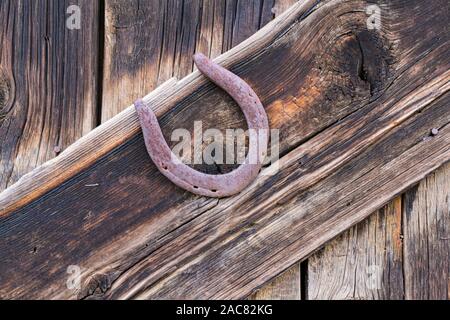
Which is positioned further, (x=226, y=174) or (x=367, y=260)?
(x=367, y=260)

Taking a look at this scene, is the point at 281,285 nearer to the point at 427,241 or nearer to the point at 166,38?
the point at 427,241

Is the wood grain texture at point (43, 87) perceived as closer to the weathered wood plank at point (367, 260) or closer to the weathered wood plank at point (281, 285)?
the weathered wood plank at point (281, 285)

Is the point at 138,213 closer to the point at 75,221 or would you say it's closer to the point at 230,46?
the point at 75,221

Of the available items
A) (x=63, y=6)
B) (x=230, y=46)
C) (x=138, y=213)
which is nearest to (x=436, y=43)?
(x=230, y=46)

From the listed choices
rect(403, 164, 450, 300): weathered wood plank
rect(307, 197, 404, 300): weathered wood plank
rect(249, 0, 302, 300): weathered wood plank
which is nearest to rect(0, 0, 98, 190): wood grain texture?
rect(249, 0, 302, 300): weathered wood plank

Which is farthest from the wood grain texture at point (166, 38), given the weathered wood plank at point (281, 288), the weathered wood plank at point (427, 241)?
the weathered wood plank at point (427, 241)

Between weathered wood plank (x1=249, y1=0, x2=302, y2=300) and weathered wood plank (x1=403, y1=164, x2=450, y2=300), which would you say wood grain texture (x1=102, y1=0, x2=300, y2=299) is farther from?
weathered wood plank (x1=403, y1=164, x2=450, y2=300)

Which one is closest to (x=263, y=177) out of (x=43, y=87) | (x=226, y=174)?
(x=226, y=174)
